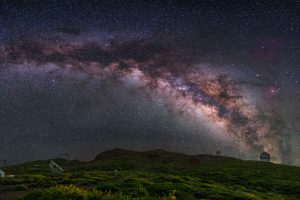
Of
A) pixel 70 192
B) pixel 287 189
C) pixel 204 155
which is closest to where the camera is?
pixel 70 192

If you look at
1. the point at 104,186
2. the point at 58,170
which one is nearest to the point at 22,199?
the point at 104,186

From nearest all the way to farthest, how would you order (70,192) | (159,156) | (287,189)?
1. (70,192)
2. (287,189)
3. (159,156)

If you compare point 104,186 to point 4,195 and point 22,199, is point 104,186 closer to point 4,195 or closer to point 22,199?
point 4,195

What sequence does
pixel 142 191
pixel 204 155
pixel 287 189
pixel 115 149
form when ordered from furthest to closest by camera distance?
pixel 115 149 < pixel 204 155 < pixel 287 189 < pixel 142 191

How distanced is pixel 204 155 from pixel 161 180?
89.1 m

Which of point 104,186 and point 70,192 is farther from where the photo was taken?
point 104,186

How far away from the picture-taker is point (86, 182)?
31.9 meters

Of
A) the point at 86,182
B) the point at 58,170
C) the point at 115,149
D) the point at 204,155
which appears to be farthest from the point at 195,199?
the point at 115,149

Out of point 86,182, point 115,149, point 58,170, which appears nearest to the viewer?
point 86,182

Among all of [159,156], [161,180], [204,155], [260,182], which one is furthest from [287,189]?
[204,155]

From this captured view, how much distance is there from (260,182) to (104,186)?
104 ft

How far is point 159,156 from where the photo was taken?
113875mm

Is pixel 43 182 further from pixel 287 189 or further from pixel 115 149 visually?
pixel 115 149

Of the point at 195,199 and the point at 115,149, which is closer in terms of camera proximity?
the point at 195,199
